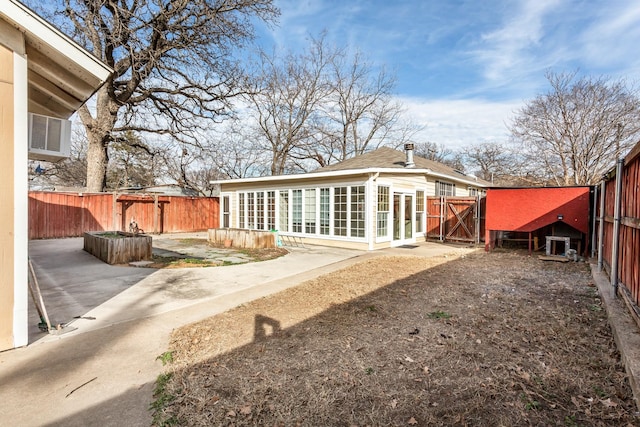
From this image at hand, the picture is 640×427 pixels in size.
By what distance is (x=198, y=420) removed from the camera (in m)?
2.26

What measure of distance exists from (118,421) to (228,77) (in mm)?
16113

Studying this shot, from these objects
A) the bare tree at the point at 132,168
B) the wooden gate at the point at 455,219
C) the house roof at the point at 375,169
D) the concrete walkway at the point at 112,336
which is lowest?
the concrete walkway at the point at 112,336

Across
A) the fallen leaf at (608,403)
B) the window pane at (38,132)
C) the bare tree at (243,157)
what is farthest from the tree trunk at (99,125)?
the fallen leaf at (608,403)

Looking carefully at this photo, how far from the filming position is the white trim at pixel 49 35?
3154 millimetres

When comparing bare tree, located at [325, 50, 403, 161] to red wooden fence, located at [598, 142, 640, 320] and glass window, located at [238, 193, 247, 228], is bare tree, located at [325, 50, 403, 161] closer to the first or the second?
glass window, located at [238, 193, 247, 228]

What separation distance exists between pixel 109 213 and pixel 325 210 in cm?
1140

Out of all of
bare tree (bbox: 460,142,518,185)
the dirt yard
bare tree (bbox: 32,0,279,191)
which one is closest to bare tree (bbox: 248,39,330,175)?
bare tree (bbox: 32,0,279,191)

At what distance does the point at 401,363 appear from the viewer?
3.03 meters

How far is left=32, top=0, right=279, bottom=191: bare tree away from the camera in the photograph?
40.1 feet

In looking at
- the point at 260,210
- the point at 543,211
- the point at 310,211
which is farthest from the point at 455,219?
the point at 260,210

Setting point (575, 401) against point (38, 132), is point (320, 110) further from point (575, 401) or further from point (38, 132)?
point (575, 401)

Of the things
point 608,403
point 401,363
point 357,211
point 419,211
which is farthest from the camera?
point 419,211

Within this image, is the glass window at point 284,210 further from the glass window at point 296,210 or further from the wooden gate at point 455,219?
the wooden gate at point 455,219

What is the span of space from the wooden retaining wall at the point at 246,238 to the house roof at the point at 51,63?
265 inches
